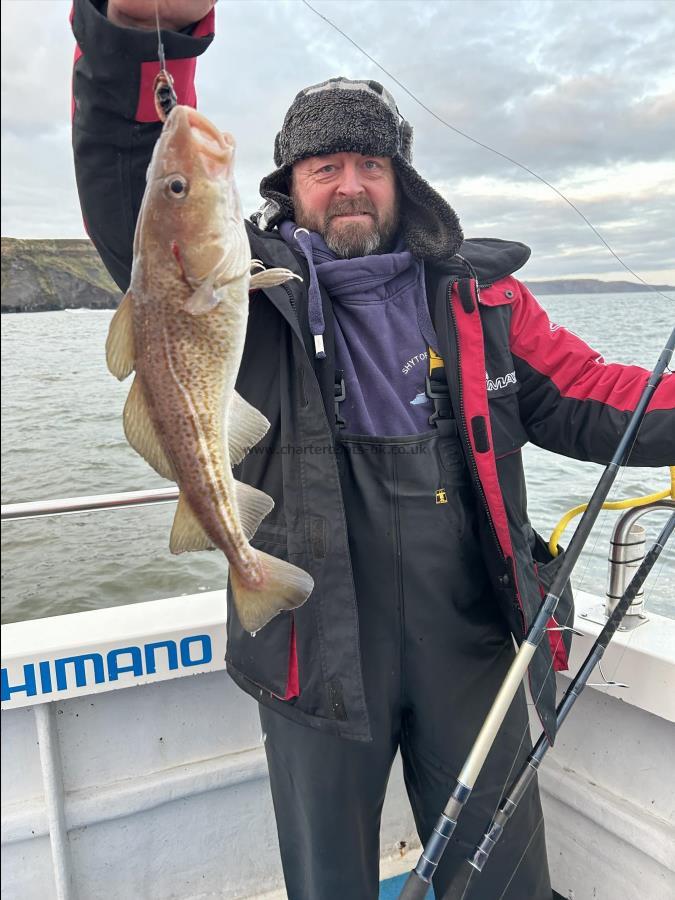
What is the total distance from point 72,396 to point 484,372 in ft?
65.2

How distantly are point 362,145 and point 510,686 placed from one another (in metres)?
1.66

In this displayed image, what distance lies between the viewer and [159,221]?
1.31 metres

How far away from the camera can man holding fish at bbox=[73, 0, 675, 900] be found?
5.71 ft

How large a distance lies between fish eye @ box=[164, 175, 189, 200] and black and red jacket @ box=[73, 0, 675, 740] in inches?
14.2

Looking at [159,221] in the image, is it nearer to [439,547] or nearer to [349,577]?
[349,577]

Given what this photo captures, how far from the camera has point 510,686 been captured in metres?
1.83

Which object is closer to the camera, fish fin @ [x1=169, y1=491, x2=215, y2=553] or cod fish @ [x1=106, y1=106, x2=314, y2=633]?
cod fish @ [x1=106, y1=106, x2=314, y2=633]

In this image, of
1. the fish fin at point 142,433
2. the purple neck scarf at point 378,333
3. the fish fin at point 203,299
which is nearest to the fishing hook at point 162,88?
the fish fin at point 203,299

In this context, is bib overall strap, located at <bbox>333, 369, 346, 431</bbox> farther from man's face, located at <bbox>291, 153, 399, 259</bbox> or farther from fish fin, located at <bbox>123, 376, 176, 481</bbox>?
fish fin, located at <bbox>123, 376, 176, 481</bbox>

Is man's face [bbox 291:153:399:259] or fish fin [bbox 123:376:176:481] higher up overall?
man's face [bbox 291:153:399:259]

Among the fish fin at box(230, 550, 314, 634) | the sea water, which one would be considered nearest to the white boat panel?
the fish fin at box(230, 550, 314, 634)

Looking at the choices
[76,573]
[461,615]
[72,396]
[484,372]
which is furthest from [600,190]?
[72,396]

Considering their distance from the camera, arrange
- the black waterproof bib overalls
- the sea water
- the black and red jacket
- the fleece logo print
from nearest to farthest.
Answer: the black and red jacket, the black waterproof bib overalls, the fleece logo print, the sea water

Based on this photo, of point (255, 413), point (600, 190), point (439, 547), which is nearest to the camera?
point (255, 413)
